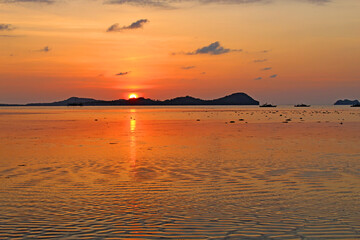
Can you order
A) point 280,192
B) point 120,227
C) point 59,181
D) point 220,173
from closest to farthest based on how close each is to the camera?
point 120,227, point 280,192, point 59,181, point 220,173

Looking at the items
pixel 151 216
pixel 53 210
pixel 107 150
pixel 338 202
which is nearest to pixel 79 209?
pixel 53 210

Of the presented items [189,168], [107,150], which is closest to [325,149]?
[189,168]

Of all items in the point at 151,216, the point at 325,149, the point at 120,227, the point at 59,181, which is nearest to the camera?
the point at 120,227

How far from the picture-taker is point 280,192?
51.4 ft

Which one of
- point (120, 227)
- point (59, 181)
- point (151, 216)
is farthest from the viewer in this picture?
point (59, 181)

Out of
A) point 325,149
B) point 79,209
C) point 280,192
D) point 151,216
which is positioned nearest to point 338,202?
point 280,192

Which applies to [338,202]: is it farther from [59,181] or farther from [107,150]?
[107,150]

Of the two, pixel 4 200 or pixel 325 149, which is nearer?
pixel 4 200

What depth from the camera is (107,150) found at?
30.3m

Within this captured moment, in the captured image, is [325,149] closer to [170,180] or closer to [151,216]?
[170,180]

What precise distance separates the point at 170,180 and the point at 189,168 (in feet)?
11.5

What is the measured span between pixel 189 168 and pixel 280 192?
6.78 m

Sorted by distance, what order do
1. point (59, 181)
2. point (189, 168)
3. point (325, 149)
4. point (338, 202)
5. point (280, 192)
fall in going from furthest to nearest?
point (325, 149) → point (189, 168) → point (59, 181) → point (280, 192) → point (338, 202)

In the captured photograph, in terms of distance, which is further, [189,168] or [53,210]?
[189,168]
